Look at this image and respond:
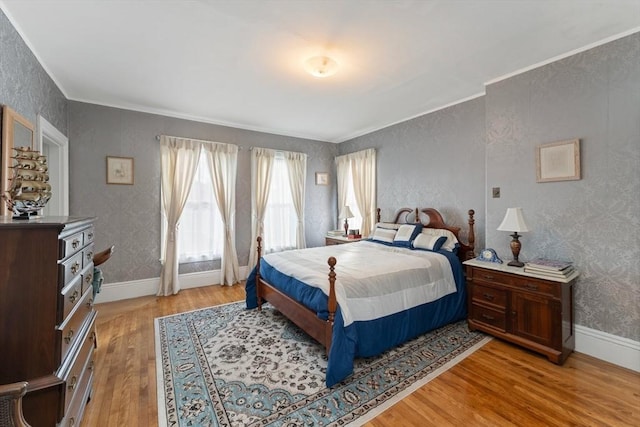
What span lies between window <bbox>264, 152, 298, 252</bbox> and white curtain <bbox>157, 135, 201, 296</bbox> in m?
1.46

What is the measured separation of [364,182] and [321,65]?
110 inches

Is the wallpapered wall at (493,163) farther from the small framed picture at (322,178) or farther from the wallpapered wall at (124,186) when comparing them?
the small framed picture at (322,178)

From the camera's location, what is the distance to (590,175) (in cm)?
245

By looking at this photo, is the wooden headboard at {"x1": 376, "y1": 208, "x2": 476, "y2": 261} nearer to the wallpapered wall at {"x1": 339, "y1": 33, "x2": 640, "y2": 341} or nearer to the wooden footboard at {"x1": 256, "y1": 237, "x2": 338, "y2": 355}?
the wallpapered wall at {"x1": 339, "y1": 33, "x2": 640, "y2": 341}

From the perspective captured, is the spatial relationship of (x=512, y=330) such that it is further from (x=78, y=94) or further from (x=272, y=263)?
(x=78, y=94)

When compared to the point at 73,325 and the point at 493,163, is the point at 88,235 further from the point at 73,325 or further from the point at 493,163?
the point at 493,163

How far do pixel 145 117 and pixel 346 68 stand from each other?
3.05 m

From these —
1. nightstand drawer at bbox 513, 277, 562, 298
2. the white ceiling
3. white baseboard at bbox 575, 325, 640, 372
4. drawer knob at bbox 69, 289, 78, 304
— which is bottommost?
white baseboard at bbox 575, 325, 640, 372

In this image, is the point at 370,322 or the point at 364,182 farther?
the point at 364,182

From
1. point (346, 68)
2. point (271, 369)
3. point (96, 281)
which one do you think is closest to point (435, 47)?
point (346, 68)

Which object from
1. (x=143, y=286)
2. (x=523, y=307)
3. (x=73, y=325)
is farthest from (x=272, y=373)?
(x=143, y=286)


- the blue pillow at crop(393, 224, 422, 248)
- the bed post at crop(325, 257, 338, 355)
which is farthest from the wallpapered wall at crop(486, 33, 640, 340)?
the bed post at crop(325, 257, 338, 355)

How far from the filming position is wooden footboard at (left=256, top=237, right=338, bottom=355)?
7.06 feet

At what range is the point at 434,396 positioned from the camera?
1919 millimetres
